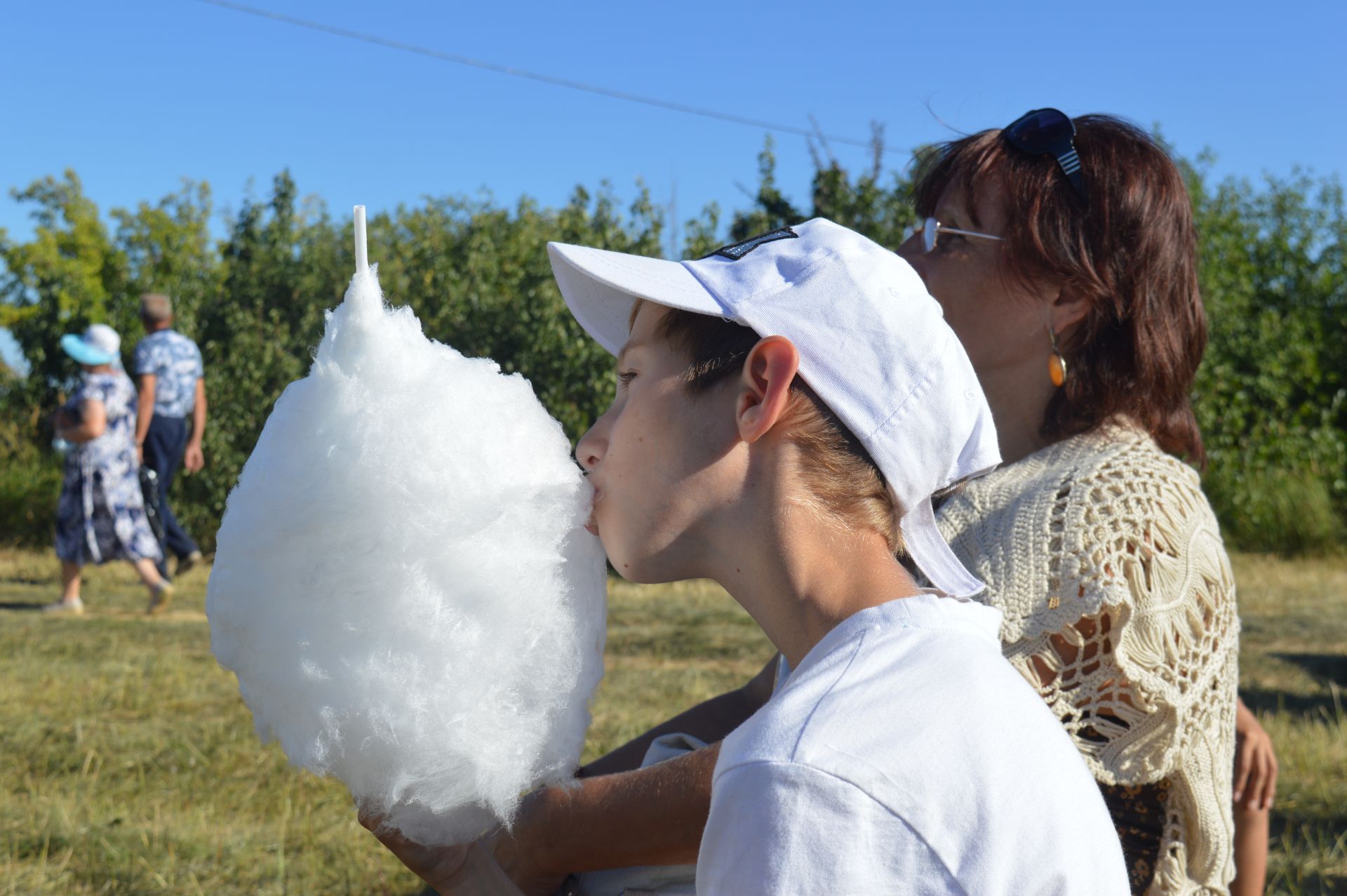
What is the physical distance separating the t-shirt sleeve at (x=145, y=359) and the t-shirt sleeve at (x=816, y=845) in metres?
7.75

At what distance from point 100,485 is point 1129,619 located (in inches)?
275

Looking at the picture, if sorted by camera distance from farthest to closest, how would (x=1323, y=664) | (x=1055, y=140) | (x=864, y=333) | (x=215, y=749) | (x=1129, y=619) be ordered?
(x=1323, y=664) < (x=215, y=749) < (x=1055, y=140) < (x=1129, y=619) < (x=864, y=333)

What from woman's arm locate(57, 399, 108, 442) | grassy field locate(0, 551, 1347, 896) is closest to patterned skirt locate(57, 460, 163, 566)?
woman's arm locate(57, 399, 108, 442)

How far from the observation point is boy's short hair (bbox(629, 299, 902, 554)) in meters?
1.17

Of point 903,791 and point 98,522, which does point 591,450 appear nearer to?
point 903,791

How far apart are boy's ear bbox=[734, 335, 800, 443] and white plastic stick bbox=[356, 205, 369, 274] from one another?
45cm

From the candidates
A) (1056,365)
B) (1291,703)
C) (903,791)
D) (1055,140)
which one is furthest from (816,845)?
(1291,703)

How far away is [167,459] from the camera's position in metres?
8.16

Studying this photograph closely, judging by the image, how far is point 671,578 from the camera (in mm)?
1224

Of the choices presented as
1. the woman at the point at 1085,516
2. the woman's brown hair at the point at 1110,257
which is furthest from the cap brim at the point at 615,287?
the woman's brown hair at the point at 1110,257

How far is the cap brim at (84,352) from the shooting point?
7.05m

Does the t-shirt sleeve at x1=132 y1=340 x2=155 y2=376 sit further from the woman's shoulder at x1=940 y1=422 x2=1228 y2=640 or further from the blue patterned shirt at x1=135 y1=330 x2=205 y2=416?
the woman's shoulder at x1=940 y1=422 x2=1228 y2=640

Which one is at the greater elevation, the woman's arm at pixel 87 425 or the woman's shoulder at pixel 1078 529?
the woman's shoulder at pixel 1078 529

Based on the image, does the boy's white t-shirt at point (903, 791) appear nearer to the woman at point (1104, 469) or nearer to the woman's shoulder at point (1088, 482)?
the woman at point (1104, 469)
